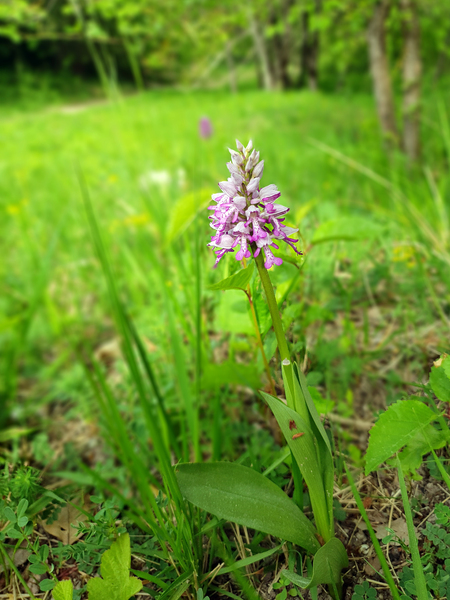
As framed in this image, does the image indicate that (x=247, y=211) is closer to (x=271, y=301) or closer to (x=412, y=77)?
(x=271, y=301)

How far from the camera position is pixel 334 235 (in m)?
1.12

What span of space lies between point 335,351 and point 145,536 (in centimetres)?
64

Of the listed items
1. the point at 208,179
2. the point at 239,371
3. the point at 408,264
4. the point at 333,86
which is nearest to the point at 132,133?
the point at 208,179

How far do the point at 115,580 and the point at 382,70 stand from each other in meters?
4.59

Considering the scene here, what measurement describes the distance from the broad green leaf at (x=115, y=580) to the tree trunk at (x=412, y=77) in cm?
401

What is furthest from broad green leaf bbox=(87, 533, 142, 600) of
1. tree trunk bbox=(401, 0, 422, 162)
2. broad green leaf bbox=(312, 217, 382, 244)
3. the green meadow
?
tree trunk bbox=(401, 0, 422, 162)

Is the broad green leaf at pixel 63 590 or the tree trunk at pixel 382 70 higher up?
the tree trunk at pixel 382 70

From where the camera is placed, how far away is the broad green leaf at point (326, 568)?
0.59 metres

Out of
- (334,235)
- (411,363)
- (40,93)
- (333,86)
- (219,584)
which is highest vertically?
(40,93)

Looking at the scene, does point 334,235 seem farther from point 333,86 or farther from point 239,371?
point 333,86

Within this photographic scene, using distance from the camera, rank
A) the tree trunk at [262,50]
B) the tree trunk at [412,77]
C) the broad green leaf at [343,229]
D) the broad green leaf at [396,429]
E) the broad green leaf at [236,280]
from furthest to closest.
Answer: the tree trunk at [262,50], the tree trunk at [412,77], the broad green leaf at [343,229], the broad green leaf at [396,429], the broad green leaf at [236,280]

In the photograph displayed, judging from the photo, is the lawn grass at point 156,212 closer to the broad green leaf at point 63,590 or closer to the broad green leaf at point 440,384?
the broad green leaf at point 440,384

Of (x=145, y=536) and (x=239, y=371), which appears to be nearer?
(x=145, y=536)

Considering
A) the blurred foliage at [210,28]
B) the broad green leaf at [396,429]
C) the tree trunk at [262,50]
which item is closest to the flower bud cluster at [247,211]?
the broad green leaf at [396,429]
